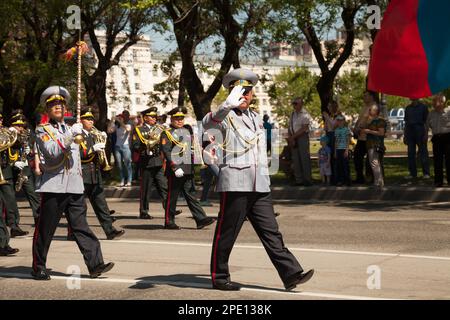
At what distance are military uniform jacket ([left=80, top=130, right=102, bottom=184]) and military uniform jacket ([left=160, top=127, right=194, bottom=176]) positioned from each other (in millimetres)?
1786

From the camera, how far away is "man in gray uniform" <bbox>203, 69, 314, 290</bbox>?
365 inches

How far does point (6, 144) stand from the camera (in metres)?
14.0

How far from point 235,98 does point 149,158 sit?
27.1 ft

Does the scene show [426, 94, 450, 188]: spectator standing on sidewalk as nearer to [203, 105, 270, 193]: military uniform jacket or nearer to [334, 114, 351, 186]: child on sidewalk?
[334, 114, 351, 186]: child on sidewalk

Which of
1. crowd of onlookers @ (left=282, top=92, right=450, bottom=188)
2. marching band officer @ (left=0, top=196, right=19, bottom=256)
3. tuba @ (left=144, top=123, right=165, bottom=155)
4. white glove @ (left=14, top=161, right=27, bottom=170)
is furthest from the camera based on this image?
crowd of onlookers @ (left=282, top=92, right=450, bottom=188)

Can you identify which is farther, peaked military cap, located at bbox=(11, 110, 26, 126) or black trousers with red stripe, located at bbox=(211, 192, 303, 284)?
peaked military cap, located at bbox=(11, 110, 26, 126)

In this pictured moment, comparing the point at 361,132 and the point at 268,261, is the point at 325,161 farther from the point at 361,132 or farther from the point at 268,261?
the point at 268,261

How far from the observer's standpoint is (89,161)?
1386 centimetres

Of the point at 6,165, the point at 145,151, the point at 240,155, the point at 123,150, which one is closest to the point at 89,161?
the point at 6,165

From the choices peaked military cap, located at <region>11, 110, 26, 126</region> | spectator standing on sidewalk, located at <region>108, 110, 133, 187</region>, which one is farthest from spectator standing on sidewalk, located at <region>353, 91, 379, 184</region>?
peaked military cap, located at <region>11, 110, 26, 126</region>

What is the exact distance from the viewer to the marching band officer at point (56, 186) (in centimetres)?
1032

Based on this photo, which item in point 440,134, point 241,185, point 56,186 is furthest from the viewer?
point 440,134
